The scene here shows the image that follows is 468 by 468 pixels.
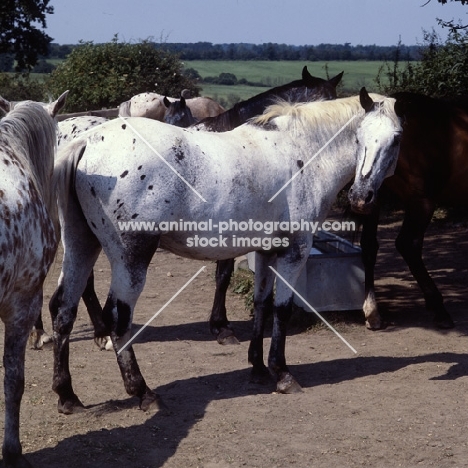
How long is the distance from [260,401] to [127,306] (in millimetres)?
1137

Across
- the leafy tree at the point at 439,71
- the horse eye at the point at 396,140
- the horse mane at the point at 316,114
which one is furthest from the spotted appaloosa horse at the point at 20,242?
the leafy tree at the point at 439,71

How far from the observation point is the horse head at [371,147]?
5660 millimetres

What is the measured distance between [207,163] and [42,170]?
1123 millimetres

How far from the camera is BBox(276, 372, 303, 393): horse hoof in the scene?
5586 millimetres

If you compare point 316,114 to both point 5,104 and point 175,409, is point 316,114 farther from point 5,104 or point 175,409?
point 175,409

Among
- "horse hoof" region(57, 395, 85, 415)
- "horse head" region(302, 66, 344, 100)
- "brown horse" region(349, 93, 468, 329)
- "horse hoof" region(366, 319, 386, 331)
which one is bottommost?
"horse hoof" region(366, 319, 386, 331)

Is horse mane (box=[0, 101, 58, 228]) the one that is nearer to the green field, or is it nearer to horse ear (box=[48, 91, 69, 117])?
horse ear (box=[48, 91, 69, 117])

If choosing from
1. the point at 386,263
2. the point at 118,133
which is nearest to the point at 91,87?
the point at 386,263

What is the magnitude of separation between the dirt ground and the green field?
55.0ft

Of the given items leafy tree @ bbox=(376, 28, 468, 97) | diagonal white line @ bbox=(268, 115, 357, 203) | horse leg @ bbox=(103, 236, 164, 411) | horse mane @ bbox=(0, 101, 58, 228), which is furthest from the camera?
leafy tree @ bbox=(376, 28, 468, 97)

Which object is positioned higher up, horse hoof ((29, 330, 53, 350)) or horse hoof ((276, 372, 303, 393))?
horse hoof ((276, 372, 303, 393))

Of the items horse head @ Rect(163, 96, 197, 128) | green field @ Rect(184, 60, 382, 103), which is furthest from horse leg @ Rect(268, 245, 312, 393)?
green field @ Rect(184, 60, 382, 103)

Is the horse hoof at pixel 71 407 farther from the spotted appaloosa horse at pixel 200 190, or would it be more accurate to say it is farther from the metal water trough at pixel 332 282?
the metal water trough at pixel 332 282

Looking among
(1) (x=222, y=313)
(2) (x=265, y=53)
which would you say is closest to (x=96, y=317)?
(1) (x=222, y=313)
